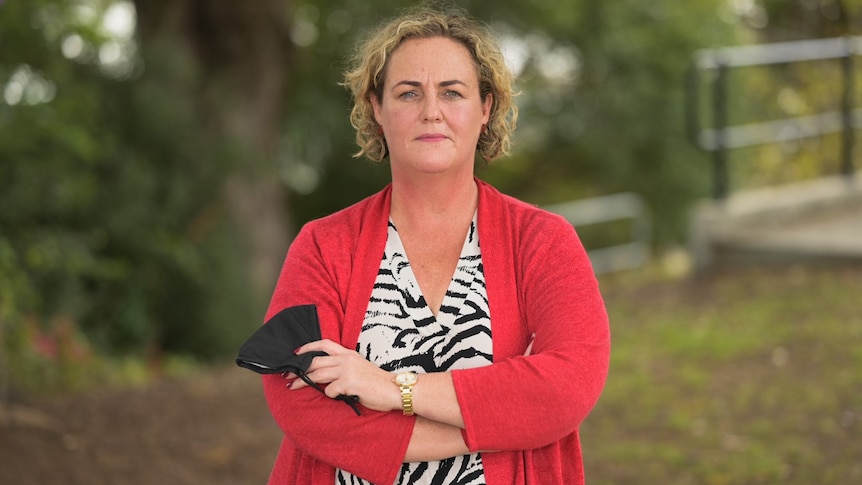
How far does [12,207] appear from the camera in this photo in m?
7.75

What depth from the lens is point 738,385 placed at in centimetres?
616

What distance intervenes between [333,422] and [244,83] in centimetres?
907

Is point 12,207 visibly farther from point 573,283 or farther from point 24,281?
point 573,283

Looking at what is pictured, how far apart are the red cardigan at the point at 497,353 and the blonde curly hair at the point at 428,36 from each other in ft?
0.62

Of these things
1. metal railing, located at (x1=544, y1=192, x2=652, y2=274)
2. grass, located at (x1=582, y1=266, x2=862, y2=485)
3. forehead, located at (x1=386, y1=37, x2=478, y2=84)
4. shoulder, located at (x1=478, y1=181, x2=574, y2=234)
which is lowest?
metal railing, located at (x1=544, y1=192, x2=652, y2=274)

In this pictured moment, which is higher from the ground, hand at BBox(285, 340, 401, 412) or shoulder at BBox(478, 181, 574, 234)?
shoulder at BBox(478, 181, 574, 234)

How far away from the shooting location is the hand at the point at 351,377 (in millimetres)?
2402

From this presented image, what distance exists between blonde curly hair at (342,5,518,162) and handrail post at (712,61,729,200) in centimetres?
668

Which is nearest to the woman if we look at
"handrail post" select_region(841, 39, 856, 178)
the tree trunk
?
the tree trunk

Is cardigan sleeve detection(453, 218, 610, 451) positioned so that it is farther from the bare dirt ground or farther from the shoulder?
the bare dirt ground

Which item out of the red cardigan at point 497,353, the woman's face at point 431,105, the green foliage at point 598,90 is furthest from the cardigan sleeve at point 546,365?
the green foliage at point 598,90

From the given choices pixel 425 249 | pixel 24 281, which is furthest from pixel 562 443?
pixel 24 281

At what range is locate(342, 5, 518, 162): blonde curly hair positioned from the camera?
8.55ft

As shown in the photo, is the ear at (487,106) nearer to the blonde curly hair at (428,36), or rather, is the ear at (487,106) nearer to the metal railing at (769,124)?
the blonde curly hair at (428,36)
